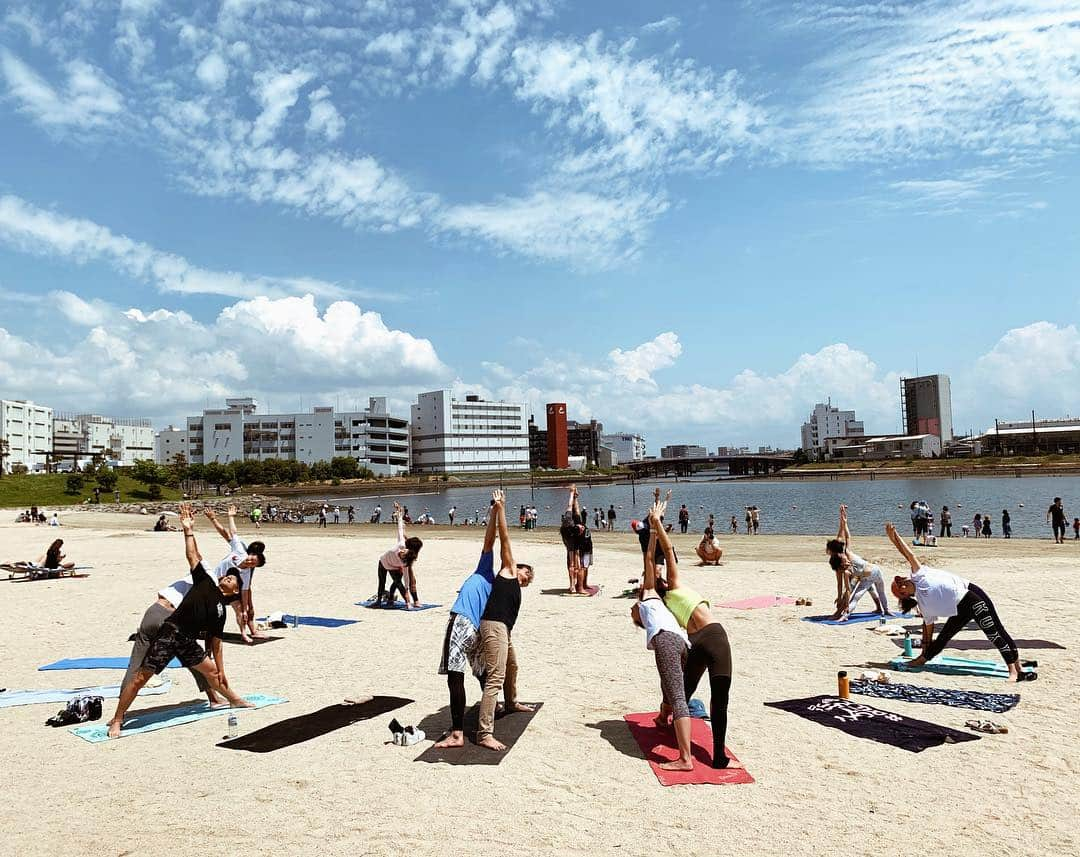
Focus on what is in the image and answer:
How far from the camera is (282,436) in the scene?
146m

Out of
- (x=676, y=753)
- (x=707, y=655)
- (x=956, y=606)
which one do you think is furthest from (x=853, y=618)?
(x=707, y=655)

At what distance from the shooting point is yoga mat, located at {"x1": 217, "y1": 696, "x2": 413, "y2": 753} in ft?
25.2

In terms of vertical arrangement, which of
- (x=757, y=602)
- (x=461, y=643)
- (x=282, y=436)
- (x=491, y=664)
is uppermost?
(x=282, y=436)

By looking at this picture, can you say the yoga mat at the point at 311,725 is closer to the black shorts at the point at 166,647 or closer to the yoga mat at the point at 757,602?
the black shorts at the point at 166,647

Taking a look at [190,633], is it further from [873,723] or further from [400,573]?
[400,573]

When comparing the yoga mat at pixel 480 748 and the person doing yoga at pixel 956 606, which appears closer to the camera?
the yoga mat at pixel 480 748

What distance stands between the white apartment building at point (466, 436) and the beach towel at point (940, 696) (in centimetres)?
15494

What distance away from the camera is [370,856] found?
5281 mm

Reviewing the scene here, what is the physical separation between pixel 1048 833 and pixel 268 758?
255 inches

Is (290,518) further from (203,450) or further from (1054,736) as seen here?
(203,450)

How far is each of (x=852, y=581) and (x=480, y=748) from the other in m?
9.06

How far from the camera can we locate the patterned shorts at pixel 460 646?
24.4 ft

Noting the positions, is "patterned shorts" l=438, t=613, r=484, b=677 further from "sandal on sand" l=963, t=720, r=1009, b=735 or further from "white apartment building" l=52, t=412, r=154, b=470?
"white apartment building" l=52, t=412, r=154, b=470

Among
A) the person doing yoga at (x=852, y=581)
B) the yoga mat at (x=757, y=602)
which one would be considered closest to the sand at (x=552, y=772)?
the person doing yoga at (x=852, y=581)
